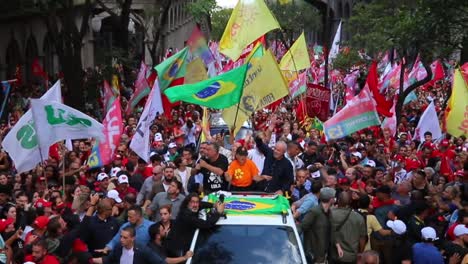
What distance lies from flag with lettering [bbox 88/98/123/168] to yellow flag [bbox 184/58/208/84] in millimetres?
7033

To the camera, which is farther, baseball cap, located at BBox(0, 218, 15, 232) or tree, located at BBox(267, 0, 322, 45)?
tree, located at BBox(267, 0, 322, 45)

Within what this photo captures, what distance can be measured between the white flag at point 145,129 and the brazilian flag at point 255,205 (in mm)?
5356

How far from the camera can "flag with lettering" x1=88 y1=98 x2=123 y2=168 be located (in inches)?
607

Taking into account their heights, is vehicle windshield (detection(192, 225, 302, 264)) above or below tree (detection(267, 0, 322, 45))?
above

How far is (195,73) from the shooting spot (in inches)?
918

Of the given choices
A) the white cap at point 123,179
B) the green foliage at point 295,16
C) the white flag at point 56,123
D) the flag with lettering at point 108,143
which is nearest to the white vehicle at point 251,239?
the white cap at point 123,179

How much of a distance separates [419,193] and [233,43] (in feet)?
36.5

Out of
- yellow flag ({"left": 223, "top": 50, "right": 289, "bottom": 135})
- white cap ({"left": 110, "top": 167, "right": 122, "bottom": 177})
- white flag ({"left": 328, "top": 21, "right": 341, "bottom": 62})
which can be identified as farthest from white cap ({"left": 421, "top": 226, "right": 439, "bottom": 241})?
white flag ({"left": 328, "top": 21, "right": 341, "bottom": 62})

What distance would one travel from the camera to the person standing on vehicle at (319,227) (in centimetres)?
1120

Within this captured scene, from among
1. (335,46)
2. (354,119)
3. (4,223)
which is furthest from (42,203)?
(335,46)

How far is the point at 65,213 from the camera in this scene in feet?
36.6

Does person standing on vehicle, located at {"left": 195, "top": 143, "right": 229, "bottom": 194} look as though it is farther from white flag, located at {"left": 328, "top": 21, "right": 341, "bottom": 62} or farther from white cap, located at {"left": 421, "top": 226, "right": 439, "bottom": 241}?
white flag, located at {"left": 328, "top": 21, "right": 341, "bottom": 62}

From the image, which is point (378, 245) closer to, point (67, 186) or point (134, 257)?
point (134, 257)

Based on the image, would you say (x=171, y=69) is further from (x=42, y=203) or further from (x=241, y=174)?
(x=42, y=203)
